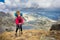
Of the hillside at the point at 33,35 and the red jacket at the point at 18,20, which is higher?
the red jacket at the point at 18,20

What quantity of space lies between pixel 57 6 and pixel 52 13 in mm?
100

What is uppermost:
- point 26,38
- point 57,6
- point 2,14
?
point 57,6

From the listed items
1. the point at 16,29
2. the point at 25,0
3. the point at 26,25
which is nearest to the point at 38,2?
the point at 25,0

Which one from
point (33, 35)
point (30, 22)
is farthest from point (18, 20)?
point (33, 35)

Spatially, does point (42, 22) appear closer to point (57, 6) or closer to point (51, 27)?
point (51, 27)

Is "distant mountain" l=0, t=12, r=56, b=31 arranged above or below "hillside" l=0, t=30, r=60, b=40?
above

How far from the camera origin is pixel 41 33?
1583 millimetres

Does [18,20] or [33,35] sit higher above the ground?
[18,20]

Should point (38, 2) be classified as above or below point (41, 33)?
above

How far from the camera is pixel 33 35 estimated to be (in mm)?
1589

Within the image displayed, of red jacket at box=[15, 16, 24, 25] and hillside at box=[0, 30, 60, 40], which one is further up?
red jacket at box=[15, 16, 24, 25]

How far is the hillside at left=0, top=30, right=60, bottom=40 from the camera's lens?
5.15 ft

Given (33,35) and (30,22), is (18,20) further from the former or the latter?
(33,35)

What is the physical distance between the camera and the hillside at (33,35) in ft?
5.15
